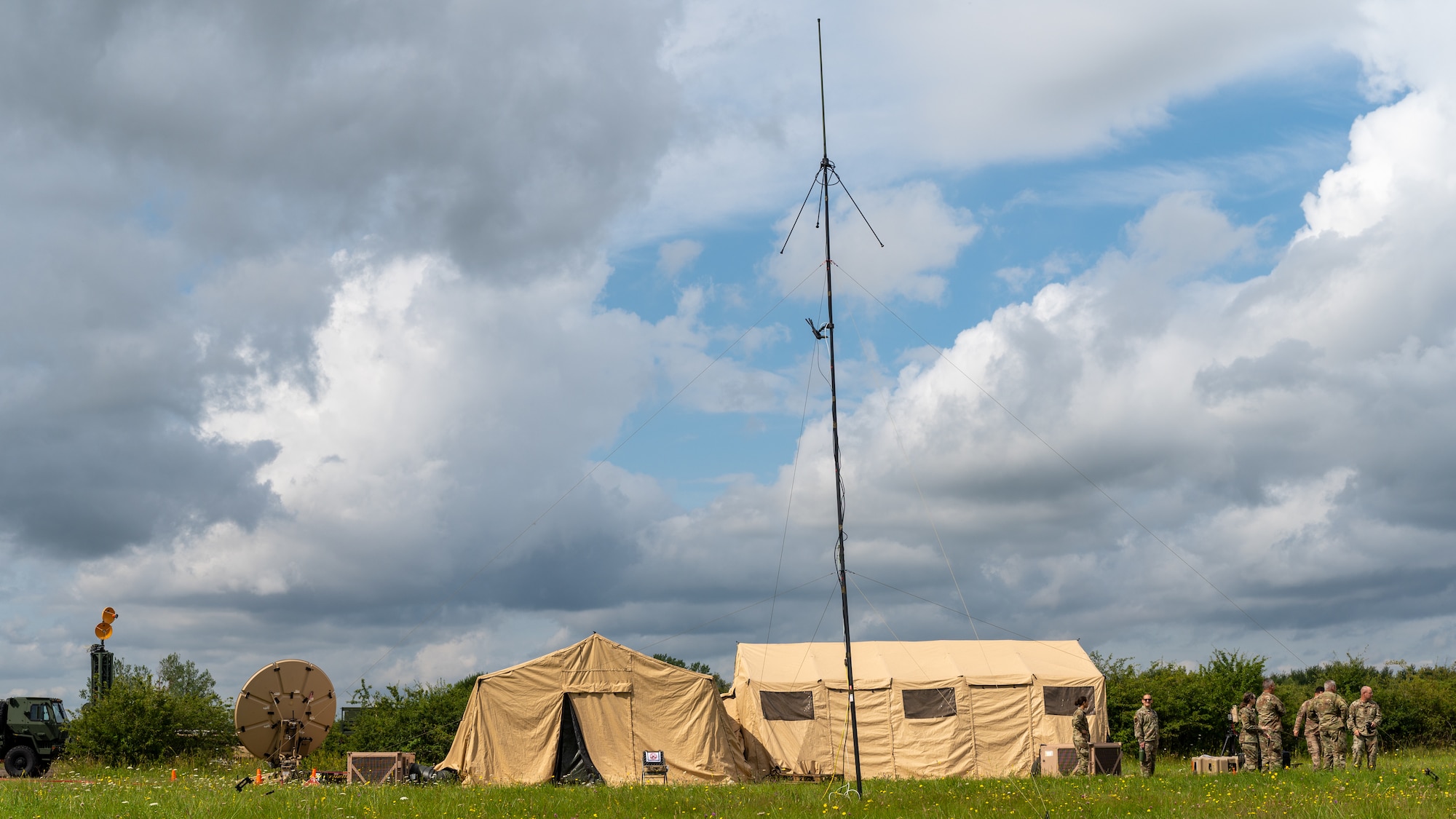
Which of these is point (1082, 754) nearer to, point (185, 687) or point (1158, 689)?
point (1158, 689)

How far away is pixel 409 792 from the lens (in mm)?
19750

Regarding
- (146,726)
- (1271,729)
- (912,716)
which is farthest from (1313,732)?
(146,726)

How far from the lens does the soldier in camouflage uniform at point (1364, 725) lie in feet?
72.4

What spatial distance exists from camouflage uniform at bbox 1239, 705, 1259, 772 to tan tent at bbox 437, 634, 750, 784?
11271 millimetres

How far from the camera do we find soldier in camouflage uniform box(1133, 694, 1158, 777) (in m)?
24.5

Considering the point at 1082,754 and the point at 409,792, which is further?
the point at 1082,754

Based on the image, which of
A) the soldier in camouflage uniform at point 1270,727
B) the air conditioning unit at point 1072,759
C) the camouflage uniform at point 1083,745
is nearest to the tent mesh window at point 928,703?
the air conditioning unit at point 1072,759

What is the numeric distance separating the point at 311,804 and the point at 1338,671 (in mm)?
38230

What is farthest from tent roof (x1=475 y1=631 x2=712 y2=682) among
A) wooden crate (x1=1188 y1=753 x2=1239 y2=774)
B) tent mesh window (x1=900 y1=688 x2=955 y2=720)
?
wooden crate (x1=1188 y1=753 x2=1239 y2=774)

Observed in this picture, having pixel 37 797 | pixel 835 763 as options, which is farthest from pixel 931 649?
pixel 37 797

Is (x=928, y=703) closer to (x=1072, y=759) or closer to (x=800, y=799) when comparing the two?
(x=1072, y=759)

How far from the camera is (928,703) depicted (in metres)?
29.6

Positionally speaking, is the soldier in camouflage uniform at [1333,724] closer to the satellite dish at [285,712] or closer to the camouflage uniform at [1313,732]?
the camouflage uniform at [1313,732]

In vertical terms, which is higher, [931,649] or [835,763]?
[931,649]
